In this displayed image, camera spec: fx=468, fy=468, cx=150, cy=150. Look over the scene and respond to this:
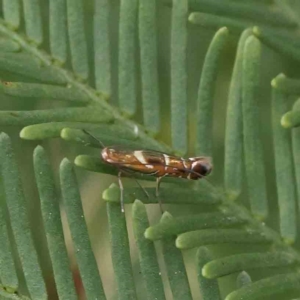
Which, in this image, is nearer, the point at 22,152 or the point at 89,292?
the point at 89,292

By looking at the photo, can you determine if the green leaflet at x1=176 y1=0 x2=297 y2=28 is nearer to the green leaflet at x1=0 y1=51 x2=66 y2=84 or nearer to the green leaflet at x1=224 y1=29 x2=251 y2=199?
the green leaflet at x1=224 y1=29 x2=251 y2=199

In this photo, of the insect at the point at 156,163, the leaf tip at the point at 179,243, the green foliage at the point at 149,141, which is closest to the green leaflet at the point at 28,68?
the green foliage at the point at 149,141

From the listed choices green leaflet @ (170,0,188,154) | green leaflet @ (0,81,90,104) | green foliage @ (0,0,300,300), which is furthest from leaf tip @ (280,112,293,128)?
green leaflet @ (0,81,90,104)

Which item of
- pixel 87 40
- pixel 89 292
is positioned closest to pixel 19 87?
pixel 87 40

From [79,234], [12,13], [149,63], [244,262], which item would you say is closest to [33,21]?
[12,13]

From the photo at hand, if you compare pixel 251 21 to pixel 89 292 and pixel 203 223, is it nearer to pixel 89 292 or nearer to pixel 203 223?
pixel 203 223

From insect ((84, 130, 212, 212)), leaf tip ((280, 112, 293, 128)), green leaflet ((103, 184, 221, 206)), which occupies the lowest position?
green leaflet ((103, 184, 221, 206))

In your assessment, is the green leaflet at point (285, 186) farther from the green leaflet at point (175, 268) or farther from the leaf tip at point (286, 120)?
the green leaflet at point (175, 268)
